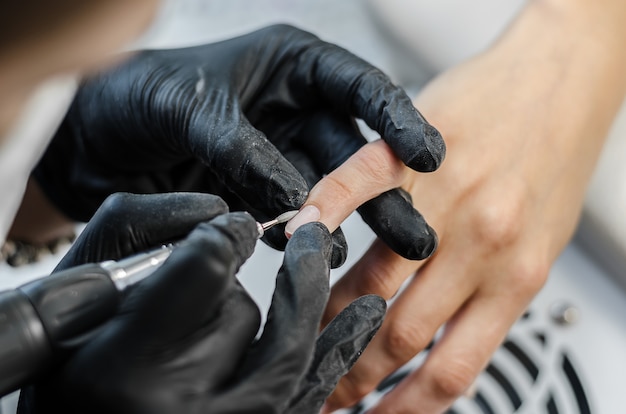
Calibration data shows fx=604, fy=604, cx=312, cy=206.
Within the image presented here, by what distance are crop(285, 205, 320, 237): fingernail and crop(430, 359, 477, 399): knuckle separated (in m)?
0.24

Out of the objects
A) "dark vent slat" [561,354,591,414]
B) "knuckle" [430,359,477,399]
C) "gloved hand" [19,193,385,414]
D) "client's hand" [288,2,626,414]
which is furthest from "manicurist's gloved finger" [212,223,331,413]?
"dark vent slat" [561,354,591,414]

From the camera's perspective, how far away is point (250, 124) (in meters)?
0.60

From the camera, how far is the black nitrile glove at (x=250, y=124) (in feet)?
1.92

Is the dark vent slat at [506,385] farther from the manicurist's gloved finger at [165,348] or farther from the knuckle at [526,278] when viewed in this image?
the manicurist's gloved finger at [165,348]

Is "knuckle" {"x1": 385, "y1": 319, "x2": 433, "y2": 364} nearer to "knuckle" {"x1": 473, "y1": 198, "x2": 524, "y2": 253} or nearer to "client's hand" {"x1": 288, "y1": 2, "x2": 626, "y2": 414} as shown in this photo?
"client's hand" {"x1": 288, "y1": 2, "x2": 626, "y2": 414}

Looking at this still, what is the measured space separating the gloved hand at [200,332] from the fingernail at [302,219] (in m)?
0.05

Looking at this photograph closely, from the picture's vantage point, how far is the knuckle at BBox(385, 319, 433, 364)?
0.66 m

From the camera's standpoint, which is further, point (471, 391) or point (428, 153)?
point (471, 391)

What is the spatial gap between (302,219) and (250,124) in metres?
0.11

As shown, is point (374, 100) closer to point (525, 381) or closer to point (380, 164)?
point (380, 164)

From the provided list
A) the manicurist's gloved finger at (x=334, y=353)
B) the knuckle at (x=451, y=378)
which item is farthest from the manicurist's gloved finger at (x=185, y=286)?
the knuckle at (x=451, y=378)

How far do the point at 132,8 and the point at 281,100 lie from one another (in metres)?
0.38

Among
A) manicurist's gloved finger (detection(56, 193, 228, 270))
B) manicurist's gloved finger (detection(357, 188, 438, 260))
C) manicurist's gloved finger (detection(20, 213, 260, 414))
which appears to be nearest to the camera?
manicurist's gloved finger (detection(20, 213, 260, 414))

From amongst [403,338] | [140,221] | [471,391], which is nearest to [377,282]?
[403,338]
